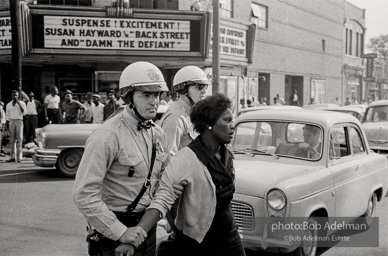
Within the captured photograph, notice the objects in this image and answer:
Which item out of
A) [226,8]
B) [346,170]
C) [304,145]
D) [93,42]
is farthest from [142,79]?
[226,8]

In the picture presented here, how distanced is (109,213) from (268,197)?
98.1 inches

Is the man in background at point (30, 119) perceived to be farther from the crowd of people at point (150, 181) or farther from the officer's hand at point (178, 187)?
the officer's hand at point (178, 187)

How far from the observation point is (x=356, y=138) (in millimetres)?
6688

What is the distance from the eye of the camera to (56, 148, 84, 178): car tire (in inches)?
418

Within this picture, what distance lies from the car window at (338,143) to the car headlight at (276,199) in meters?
1.24

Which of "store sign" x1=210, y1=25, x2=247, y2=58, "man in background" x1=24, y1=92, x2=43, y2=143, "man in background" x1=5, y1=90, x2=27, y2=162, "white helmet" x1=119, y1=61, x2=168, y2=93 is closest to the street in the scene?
"man in background" x1=5, y1=90, x2=27, y2=162

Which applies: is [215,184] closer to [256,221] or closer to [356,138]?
[256,221]

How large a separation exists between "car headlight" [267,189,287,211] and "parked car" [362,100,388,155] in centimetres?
731

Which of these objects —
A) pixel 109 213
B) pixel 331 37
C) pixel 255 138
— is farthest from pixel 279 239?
pixel 331 37

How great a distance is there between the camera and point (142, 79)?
3.05m

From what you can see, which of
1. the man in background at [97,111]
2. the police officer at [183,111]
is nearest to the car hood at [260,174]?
the police officer at [183,111]

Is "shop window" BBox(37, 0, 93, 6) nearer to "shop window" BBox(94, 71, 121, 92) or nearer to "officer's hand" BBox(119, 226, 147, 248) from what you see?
"shop window" BBox(94, 71, 121, 92)

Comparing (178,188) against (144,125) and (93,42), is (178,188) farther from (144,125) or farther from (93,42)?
(93,42)

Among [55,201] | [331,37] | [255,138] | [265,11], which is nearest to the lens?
[255,138]
